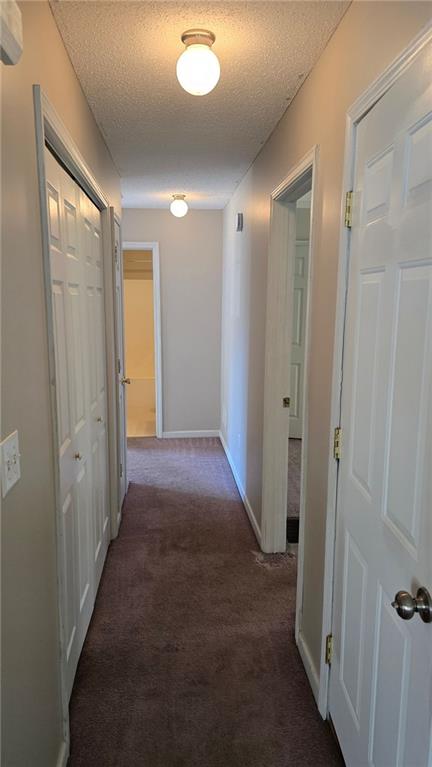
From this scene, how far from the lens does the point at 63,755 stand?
5.07ft

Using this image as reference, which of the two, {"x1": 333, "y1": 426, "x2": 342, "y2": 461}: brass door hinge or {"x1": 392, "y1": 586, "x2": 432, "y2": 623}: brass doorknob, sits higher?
{"x1": 333, "y1": 426, "x2": 342, "y2": 461}: brass door hinge

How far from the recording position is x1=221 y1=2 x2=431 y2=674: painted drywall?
50.1 inches

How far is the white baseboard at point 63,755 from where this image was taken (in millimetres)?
1501

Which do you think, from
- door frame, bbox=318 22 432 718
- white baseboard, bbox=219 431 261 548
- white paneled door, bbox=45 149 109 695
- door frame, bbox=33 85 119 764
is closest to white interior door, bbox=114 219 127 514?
white paneled door, bbox=45 149 109 695

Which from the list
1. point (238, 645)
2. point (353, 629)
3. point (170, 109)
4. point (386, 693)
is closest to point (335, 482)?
point (353, 629)

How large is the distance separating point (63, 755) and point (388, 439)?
1445 millimetres

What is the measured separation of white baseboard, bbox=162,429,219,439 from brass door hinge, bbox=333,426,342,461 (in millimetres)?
3860

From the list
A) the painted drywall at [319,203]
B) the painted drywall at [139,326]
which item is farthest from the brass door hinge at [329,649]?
the painted drywall at [139,326]

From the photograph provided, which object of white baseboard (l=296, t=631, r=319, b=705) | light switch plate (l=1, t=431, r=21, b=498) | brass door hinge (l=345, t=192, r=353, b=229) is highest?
brass door hinge (l=345, t=192, r=353, b=229)

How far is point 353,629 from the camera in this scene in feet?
4.83

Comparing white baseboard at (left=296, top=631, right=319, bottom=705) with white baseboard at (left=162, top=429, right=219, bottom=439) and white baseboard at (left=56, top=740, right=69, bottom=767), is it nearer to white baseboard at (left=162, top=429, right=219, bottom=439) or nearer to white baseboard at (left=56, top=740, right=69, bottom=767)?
white baseboard at (left=56, top=740, right=69, bottom=767)

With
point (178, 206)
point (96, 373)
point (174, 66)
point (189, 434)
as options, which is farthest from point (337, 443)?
point (189, 434)

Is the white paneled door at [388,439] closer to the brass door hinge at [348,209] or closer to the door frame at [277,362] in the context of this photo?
the brass door hinge at [348,209]

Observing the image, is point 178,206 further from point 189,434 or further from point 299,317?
point 189,434
